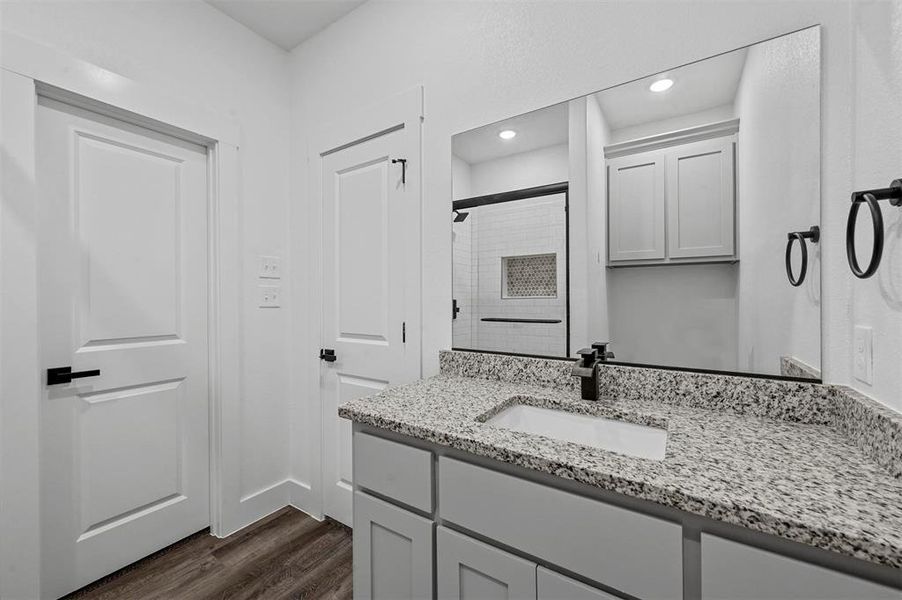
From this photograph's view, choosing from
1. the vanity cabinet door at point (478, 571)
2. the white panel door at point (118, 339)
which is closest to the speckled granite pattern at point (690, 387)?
the vanity cabinet door at point (478, 571)

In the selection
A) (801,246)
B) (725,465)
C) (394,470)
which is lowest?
(394,470)

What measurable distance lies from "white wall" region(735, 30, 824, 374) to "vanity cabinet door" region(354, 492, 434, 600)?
3.24 ft

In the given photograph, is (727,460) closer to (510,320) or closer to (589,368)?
(589,368)

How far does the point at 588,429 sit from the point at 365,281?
122 centimetres

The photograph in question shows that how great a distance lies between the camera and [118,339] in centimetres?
171

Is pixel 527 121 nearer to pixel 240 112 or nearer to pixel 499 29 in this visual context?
pixel 499 29

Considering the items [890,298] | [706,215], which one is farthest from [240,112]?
[890,298]

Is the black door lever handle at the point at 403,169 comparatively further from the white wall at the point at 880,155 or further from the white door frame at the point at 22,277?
the white wall at the point at 880,155

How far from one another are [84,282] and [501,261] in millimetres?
1679

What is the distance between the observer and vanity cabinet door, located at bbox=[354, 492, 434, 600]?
1.00 meters

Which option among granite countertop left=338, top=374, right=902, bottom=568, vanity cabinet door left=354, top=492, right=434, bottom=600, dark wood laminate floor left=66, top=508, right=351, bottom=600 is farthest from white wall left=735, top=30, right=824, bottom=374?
dark wood laminate floor left=66, top=508, right=351, bottom=600

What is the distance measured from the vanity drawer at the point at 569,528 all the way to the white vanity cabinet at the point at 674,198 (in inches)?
31.4

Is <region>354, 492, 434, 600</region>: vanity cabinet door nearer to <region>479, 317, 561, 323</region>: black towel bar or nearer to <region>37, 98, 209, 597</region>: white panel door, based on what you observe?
<region>479, 317, 561, 323</region>: black towel bar

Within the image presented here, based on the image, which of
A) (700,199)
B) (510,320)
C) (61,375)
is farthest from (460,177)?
(61,375)
